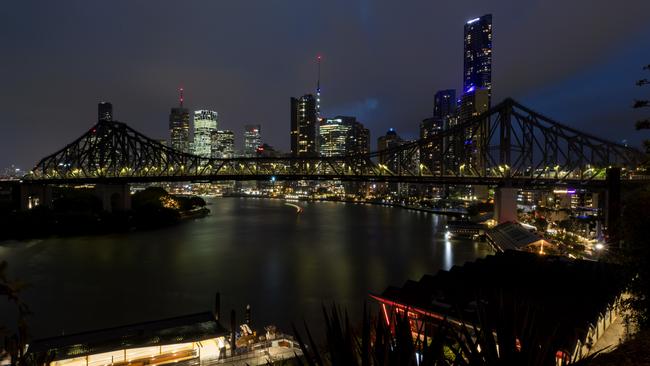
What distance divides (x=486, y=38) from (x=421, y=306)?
183m

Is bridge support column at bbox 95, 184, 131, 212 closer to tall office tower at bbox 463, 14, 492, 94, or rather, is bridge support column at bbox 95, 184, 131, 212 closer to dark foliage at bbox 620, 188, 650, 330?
dark foliage at bbox 620, 188, 650, 330

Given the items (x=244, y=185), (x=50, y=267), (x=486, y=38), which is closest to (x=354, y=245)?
(x=50, y=267)

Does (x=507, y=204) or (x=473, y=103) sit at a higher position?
(x=473, y=103)

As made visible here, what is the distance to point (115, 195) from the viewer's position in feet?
153

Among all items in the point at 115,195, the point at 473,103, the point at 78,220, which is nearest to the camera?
the point at 78,220

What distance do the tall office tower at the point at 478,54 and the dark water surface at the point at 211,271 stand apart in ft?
484

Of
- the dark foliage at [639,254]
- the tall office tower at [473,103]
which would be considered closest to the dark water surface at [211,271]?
the dark foliage at [639,254]

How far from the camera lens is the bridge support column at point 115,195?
43.5 meters

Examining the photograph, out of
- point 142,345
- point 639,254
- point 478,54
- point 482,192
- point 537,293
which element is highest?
point 478,54

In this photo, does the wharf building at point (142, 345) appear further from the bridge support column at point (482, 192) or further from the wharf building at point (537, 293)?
the bridge support column at point (482, 192)

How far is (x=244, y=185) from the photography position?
169250 mm

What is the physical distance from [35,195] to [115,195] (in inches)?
308

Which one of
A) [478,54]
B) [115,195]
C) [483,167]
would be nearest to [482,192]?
[483,167]

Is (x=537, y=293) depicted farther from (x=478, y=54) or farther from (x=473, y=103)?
(x=478, y=54)
